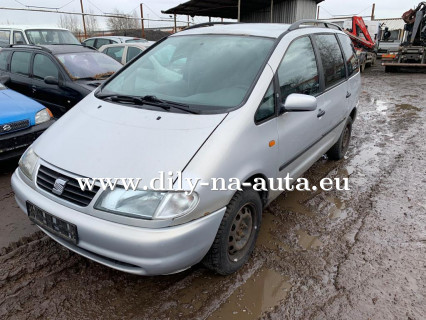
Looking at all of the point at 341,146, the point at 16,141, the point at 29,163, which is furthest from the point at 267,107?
the point at 16,141

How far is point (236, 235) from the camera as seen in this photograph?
8.24 ft

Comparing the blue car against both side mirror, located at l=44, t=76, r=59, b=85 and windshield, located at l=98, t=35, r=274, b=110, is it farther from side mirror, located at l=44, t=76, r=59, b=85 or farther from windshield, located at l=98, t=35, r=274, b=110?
windshield, located at l=98, t=35, r=274, b=110

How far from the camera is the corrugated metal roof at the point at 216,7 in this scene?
16.4 metres

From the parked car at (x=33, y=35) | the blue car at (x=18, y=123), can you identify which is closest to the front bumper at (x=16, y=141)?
the blue car at (x=18, y=123)

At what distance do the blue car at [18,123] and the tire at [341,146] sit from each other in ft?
12.9

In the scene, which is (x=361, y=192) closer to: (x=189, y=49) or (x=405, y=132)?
(x=189, y=49)

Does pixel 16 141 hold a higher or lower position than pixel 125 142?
lower

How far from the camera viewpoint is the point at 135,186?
79.0 inches

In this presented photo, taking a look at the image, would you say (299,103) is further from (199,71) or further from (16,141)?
(16,141)

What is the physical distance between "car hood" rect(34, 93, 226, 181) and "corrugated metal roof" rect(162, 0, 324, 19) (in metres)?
15.2

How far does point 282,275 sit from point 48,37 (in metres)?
10.4

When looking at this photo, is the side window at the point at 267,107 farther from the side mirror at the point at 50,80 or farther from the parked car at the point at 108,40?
the parked car at the point at 108,40

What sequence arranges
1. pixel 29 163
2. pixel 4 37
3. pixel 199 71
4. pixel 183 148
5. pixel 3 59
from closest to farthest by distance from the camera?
pixel 183 148
pixel 29 163
pixel 199 71
pixel 3 59
pixel 4 37

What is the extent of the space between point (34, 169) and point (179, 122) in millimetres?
1106
